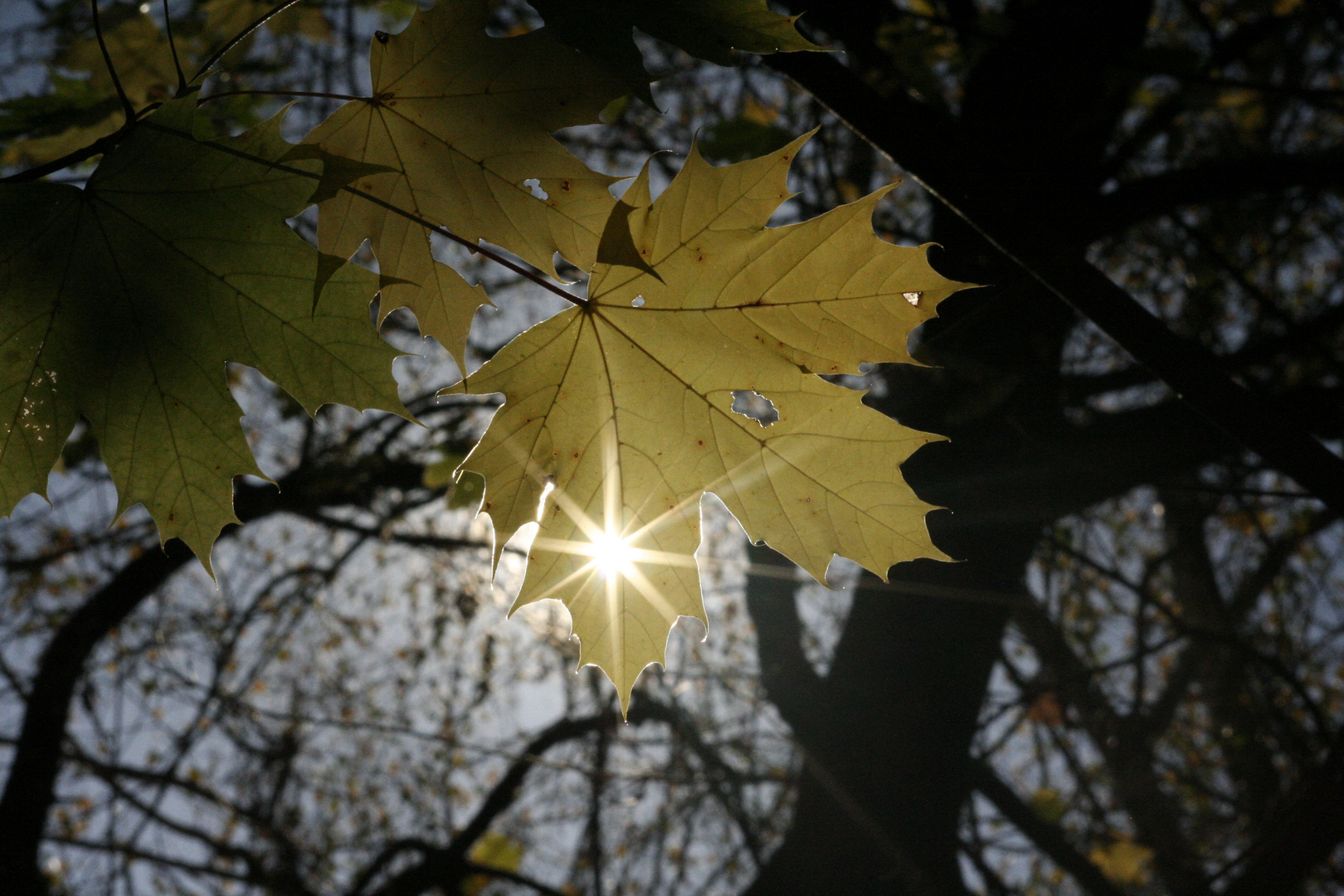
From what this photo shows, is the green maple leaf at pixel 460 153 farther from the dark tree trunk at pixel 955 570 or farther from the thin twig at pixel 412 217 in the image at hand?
the dark tree trunk at pixel 955 570

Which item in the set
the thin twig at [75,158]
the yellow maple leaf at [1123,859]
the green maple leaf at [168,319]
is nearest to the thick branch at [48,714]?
the green maple leaf at [168,319]

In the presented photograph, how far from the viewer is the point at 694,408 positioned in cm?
116

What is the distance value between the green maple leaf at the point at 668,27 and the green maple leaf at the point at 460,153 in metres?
0.10

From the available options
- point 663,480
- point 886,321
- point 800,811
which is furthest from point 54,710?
point 886,321

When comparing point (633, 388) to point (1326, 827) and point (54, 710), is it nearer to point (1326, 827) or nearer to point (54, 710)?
point (1326, 827)

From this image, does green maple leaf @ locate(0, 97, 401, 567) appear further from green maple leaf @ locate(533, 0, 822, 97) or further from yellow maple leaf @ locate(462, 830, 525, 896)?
yellow maple leaf @ locate(462, 830, 525, 896)

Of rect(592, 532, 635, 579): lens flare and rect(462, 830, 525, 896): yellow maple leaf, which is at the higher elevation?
rect(462, 830, 525, 896): yellow maple leaf

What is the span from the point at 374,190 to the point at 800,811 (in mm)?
2512

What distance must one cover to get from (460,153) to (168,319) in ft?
1.55

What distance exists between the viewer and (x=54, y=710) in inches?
148

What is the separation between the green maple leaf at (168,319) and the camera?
98 cm

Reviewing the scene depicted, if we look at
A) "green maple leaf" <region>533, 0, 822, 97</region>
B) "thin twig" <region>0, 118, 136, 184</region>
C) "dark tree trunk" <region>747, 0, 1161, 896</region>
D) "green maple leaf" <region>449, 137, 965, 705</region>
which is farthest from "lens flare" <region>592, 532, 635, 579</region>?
"dark tree trunk" <region>747, 0, 1161, 896</region>

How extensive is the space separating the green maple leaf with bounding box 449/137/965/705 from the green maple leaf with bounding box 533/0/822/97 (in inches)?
5.1

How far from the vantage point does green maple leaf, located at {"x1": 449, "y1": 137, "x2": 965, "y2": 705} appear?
1.00 m
